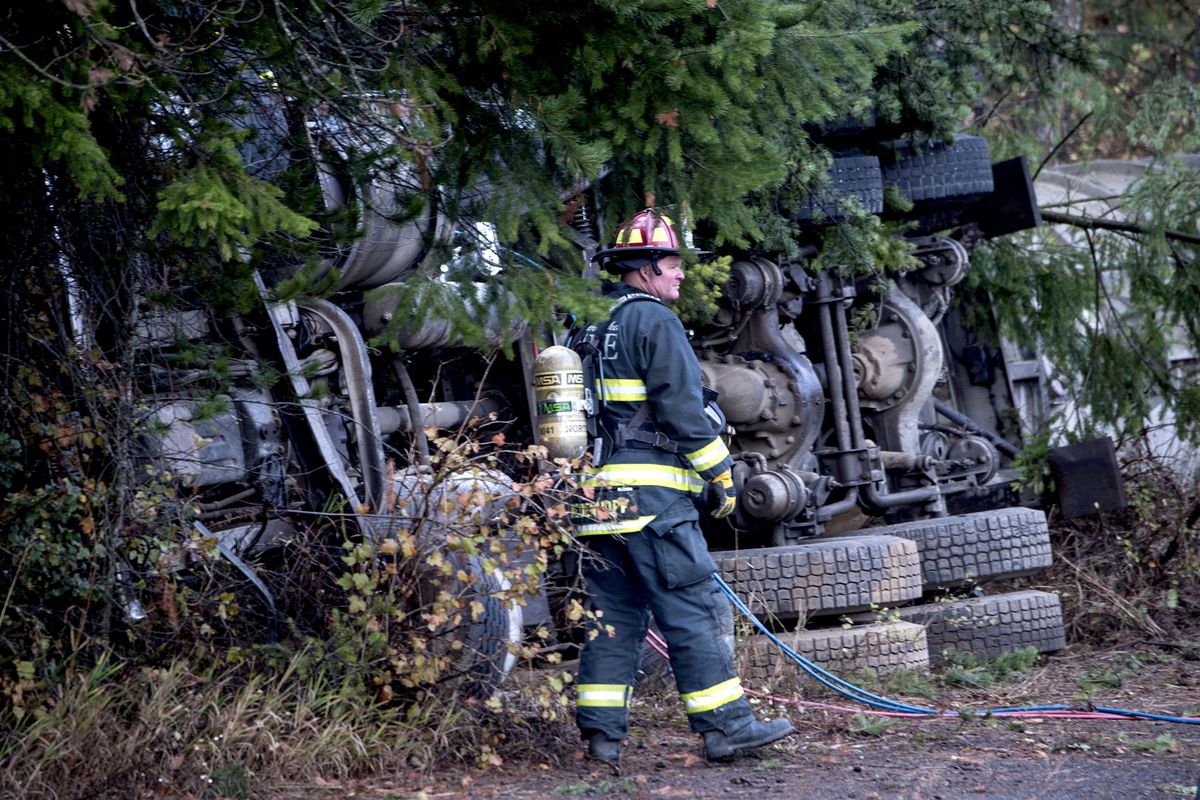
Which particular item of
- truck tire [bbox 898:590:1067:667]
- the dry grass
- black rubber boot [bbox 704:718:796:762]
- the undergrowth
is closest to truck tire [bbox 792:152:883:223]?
truck tire [bbox 898:590:1067:667]

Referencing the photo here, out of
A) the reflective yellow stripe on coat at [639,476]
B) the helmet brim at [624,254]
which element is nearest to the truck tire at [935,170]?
the helmet brim at [624,254]

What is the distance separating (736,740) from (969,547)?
2.67 m

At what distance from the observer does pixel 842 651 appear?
243 inches

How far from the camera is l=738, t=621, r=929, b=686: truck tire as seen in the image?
5.92m

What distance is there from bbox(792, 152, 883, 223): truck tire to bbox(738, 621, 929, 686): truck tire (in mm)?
2126

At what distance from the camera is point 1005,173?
27.9 ft

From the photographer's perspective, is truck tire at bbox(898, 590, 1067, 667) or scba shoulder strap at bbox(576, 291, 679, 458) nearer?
scba shoulder strap at bbox(576, 291, 679, 458)

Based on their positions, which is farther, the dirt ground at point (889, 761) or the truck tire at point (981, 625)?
the truck tire at point (981, 625)

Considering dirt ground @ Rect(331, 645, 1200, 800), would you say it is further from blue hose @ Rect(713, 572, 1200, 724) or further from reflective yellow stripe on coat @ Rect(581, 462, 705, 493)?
reflective yellow stripe on coat @ Rect(581, 462, 705, 493)

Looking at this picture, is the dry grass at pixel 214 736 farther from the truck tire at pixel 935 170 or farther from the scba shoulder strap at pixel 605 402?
the truck tire at pixel 935 170

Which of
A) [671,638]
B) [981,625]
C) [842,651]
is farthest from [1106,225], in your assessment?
[671,638]

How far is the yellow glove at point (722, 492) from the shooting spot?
497 cm

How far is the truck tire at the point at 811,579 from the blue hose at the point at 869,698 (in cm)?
18

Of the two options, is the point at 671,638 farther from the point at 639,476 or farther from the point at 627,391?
the point at 627,391
